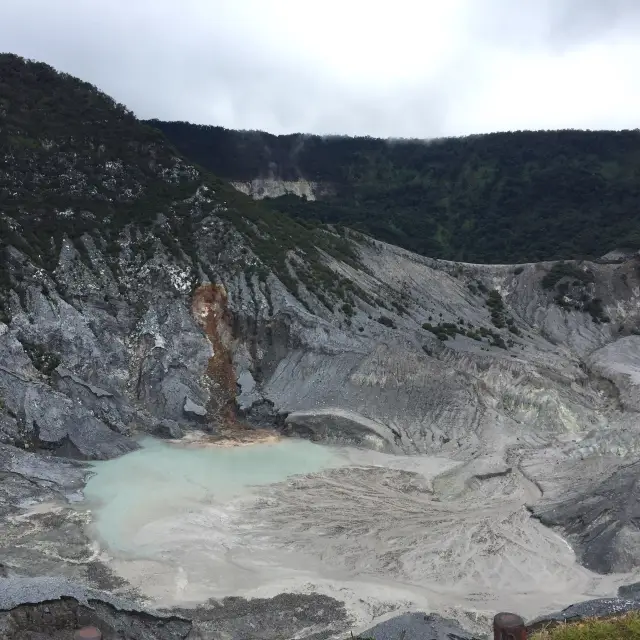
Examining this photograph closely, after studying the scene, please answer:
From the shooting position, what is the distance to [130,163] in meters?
57.0

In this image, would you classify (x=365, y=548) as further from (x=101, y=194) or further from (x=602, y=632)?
(x=101, y=194)

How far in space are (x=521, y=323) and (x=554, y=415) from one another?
21870 millimetres

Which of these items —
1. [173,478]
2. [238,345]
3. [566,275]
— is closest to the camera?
[173,478]

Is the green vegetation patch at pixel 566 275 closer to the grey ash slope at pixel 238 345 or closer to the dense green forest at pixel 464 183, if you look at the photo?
the grey ash slope at pixel 238 345

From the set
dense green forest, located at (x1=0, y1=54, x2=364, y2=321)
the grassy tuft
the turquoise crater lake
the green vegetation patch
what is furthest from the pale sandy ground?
the green vegetation patch

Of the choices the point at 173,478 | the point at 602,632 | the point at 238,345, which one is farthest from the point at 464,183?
the point at 602,632

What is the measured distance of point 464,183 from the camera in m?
113

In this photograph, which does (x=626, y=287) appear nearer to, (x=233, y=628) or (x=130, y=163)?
(x=130, y=163)

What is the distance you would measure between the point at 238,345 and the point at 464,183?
2976 inches

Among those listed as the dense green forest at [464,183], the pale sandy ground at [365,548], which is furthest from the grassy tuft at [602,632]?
the dense green forest at [464,183]

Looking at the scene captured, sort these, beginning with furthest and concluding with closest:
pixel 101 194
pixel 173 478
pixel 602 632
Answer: pixel 101 194
pixel 173 478
pixel 602 632

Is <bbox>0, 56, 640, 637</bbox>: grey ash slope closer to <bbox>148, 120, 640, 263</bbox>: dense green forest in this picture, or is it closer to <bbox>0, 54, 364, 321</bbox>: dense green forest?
<bbox>0, 54, 364, 321</bbox>: dense green forest

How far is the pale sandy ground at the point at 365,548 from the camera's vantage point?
21609 mm

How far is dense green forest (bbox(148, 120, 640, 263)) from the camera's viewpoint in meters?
92.2
